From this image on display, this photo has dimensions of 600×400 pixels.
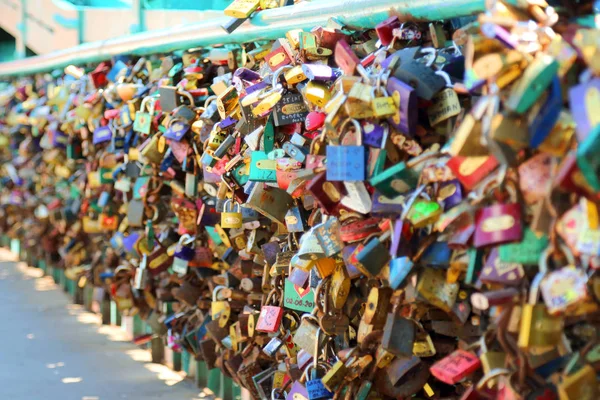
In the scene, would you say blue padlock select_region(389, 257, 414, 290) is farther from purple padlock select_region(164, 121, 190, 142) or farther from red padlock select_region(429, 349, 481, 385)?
purple padlock select_region(164, 121, 190, 142)

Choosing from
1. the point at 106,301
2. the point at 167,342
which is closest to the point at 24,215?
the point at 106,301

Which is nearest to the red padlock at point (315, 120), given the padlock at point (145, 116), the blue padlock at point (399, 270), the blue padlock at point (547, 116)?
the blue padlock at point (399, 270)

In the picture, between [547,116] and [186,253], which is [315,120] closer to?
[547,116]

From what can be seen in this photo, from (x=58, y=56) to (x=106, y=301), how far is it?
5.76ft

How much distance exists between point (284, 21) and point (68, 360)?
1955 millimetres

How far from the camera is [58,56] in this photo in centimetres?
543

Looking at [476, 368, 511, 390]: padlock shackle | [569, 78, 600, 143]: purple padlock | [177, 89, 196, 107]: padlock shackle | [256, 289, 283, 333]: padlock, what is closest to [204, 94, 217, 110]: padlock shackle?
[177, 89, 196, 107]: padlock shackle

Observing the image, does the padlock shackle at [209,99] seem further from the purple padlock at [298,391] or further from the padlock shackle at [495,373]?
the padlock shackle at [495,373]

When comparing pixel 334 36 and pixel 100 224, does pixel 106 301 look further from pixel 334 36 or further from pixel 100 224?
pixel 334 36

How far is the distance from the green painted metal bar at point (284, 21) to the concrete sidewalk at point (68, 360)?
4.55 ft

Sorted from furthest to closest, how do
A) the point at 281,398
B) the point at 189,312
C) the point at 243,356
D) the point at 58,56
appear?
1. the point at 58,56
2. the point at 189,312
3. the point at 243,356
4. the point at 281,398

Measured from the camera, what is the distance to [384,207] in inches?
75.8

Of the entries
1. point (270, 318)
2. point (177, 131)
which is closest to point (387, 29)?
point (270, 318)

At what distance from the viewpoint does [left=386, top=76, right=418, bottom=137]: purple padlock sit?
1.85m
